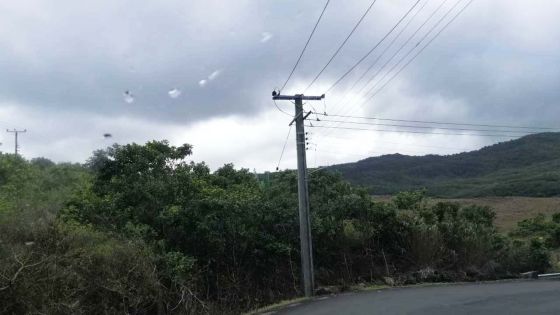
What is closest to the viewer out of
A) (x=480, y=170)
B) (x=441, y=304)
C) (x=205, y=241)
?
(x=441, y=304)

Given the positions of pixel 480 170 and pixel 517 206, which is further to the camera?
pixel 480 170

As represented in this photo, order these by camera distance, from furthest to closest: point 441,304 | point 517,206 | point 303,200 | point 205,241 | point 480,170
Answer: point 480,170 → point 517,206 → point 303,200 → point 205,241 → point 441,304

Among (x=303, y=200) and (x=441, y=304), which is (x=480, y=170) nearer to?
(x=303, y=200)

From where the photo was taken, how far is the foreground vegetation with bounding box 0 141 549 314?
1906 cm

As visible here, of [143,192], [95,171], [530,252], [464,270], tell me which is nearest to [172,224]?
[143,192]

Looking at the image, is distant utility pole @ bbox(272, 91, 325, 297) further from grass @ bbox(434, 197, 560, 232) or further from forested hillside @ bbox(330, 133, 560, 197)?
grass @ bbox(434, 197, 560, 232)

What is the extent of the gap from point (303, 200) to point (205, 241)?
4781mm

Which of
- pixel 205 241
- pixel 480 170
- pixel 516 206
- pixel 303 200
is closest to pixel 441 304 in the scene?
pixel 303 200

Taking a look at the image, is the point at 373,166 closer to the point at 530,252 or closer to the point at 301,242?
the point at 530,252

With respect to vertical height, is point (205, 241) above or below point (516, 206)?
below

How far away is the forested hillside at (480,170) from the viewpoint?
247 feet

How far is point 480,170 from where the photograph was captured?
→ 88.8 m

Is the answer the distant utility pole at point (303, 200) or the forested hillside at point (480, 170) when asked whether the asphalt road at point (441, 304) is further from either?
the forested hillside at point (480, 170)

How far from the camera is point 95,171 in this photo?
2881 centimetres
